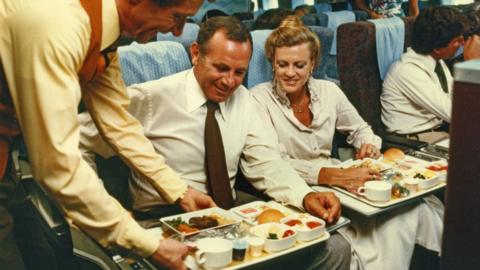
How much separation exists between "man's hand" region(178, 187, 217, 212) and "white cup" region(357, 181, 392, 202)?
0.54 meters

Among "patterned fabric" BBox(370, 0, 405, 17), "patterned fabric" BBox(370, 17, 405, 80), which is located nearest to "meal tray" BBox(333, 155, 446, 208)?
"patterned fabric" BBox(370, 17, 405, 80)

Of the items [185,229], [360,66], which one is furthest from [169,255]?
[360,66]

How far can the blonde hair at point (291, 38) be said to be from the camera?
2.37m

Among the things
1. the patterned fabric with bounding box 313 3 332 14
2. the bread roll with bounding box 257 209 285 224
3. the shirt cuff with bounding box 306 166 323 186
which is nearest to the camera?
the bread roll with bounding box 257 209 285 224

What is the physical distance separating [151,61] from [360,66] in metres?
1.24

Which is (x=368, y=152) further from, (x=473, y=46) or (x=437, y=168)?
(x=473, y=46)

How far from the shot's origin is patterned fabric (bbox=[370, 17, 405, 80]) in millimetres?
2936

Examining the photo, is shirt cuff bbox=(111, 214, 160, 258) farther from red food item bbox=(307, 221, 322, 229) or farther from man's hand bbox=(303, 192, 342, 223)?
man's hand bbox=(303, 192, 342, 223)

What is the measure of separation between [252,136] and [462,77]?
54.3 inches

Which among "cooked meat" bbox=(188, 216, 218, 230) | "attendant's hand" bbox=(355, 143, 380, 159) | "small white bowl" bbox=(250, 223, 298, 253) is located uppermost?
"cooked meat" bbox=(188, 216, 218, 230)

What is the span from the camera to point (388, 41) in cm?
298

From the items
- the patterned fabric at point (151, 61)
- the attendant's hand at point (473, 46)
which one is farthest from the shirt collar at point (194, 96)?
the attendant's hand at point (473, 46)

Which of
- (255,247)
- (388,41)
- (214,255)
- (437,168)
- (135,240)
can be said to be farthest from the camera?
(388,41)

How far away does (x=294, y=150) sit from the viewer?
2416 millimetres
